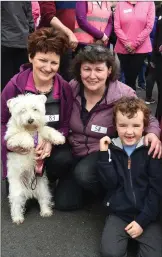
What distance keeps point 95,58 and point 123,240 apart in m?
1.45

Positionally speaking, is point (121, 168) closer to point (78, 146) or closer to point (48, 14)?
point (78, 146)

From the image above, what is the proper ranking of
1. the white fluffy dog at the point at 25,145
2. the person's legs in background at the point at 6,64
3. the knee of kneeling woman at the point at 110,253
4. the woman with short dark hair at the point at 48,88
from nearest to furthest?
the knee of kneeling woman at the point at 110,253, the white fluffy dog at the point at 25,145, the woman with short dark hair at the point at 48,88, the person's legs in background at the point at 6,64

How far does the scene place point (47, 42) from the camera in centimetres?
280

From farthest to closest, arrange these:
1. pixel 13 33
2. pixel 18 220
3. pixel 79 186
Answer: pixel 13 33 → pixel 79 186 → pixel 18 220

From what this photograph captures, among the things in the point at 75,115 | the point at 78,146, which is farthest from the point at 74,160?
the point at 75,115

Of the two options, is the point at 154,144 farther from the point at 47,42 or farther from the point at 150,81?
the point at 150,81

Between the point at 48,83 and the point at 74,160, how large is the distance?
0.75 m

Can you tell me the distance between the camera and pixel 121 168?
8.47 ft

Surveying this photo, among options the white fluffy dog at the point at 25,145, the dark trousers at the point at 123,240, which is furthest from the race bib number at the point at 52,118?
the dark trousers at the point at 123,240

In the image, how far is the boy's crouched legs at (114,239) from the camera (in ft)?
7.93

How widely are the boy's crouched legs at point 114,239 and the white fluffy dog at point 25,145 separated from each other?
0.72 meters

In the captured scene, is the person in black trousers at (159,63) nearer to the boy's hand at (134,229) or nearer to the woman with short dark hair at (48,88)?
the woman with short dark hair at (48,88)

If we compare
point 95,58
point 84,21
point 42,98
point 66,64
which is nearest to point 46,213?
point 42,98

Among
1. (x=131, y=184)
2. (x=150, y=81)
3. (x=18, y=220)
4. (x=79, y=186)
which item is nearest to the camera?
(x=131, y=184)
